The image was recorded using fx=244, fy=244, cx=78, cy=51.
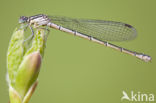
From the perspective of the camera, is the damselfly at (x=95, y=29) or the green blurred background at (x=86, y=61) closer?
the damselfly at (x=95, y=29)

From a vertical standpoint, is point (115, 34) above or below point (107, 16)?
below

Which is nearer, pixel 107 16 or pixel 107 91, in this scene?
pixel 107 91

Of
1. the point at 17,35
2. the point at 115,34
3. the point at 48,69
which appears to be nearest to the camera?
the point at 17,35

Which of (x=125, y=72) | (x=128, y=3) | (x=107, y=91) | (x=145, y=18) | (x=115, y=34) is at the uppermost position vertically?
(x=128, y=3)

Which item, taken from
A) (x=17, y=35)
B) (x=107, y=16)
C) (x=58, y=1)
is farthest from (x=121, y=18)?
(x=17, y=35)

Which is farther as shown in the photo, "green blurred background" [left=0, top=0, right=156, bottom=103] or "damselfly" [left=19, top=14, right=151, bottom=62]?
"green blurred background" [left=0, top=0, right=156, bottom=103]

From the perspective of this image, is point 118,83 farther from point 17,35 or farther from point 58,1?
point 17,35

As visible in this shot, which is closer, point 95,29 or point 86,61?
point 95,29

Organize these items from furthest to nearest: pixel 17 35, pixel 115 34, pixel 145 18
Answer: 1. pixel 145 18
2. pixel 115 34
3. pixel 17 35
